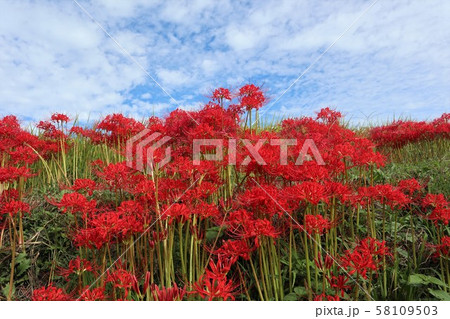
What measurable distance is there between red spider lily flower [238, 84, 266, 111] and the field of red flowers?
0.02 meters

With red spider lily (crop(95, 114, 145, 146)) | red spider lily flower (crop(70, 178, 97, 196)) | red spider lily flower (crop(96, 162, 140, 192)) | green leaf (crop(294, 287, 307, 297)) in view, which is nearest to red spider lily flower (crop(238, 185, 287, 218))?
green leaf (crop(294, 287, 307, 297))

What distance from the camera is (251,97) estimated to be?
365 cm

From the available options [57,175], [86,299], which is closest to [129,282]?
[86,299]

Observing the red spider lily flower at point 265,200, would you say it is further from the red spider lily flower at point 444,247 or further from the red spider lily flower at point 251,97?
the red spider lily flower at point 251,97

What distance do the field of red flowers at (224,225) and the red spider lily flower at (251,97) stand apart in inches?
0.6

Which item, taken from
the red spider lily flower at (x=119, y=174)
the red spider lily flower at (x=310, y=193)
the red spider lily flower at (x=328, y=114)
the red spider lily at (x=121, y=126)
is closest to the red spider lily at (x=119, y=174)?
the red spider lily flower at (x=119, y=174)

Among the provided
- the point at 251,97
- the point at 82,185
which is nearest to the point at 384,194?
the point at 251,97

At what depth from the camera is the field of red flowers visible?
7.54 feet

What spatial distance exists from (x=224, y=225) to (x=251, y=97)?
1.43m

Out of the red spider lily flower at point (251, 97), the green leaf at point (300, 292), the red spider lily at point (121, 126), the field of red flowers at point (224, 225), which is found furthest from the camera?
the red spider lily at point (121, 126)

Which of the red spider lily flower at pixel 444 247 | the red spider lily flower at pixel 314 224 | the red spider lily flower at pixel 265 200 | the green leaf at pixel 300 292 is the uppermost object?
the red spider lily flower at pixel 265 200

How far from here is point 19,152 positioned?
4.02 metres

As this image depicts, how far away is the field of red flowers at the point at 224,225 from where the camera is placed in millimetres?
2297

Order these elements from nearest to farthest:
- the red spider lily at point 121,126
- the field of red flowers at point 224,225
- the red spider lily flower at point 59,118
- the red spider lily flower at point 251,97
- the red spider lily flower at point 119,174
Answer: the field of red flowers at point 224,225 < the red spider lily flower at point 119,174 < the red spider lily flower at point 251,97 < the red spider lily at point 121,126 < the red spider lily flower at point 59,118
